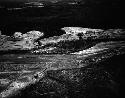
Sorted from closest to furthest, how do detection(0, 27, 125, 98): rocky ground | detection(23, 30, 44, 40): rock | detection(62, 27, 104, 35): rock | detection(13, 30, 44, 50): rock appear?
detection(0, 27, 125, 98): rocky ground < detection(13, 30, 44, 50): rock < detection(23, 30, 44, 40): rock < detection(62, 27, 104, 35): rock

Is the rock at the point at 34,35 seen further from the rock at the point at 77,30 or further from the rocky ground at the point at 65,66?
the rock at the point at 77,30

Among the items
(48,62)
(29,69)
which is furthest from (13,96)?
(48,62)

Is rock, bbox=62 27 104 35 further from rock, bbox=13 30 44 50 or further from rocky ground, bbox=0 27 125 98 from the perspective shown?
rock, bbox=13 30 44 50

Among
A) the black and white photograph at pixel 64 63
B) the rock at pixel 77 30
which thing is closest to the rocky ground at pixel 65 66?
the black and white photograph at pixel 64 63

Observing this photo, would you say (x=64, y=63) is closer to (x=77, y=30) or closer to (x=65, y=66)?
(x=65, y=66)

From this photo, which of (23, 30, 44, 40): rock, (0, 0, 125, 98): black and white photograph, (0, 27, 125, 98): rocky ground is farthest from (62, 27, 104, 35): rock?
(23, 30, 44, 40): rock

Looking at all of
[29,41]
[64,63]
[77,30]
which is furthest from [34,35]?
[64,63]

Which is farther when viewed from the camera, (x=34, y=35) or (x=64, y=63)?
(x=34, y=35)

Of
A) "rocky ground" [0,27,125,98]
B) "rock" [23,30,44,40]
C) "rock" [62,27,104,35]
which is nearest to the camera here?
"rocky ground" [0,27,125,98]
